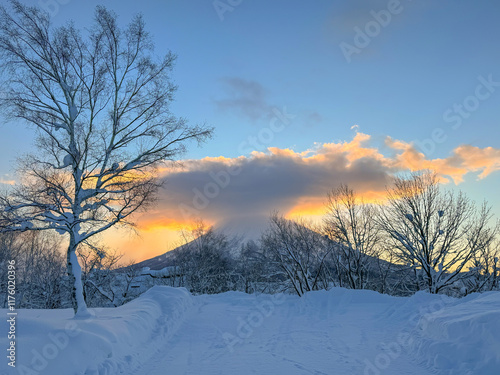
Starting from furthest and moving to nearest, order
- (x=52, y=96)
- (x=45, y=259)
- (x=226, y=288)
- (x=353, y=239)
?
(x=226, y=288), (x=45, y=259), (x=353, y=239), (x=52, y=96)

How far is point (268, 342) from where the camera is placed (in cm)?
941

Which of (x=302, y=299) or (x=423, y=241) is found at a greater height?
(x=423, y=241)

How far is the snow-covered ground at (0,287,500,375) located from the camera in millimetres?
6203

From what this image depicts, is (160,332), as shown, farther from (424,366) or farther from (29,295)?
(29,295)

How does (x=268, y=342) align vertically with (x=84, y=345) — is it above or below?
below

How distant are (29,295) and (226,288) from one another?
76.3 ft

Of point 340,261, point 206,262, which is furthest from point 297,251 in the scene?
point 206,262

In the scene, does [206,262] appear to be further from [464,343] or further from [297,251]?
[464,343]

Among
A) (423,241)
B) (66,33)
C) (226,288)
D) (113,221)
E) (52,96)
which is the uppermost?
(66,33)

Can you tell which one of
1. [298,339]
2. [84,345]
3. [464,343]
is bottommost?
[298,339]

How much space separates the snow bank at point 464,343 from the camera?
5.80m

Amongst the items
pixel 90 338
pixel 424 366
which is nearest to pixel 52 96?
pixel 90 338

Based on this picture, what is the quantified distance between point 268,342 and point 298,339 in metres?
1.04

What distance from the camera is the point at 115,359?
23.4 feet
